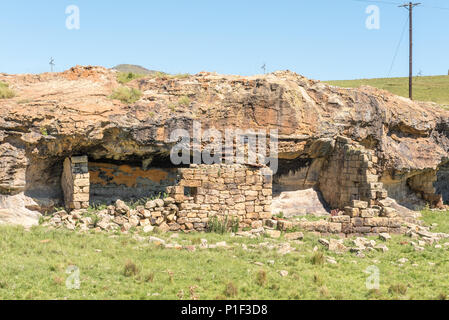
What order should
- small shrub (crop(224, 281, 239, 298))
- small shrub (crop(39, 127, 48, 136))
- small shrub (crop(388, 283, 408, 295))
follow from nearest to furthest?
small shrub (crop(224, 281, 239, 298)), small shrub (crop(388, 283, 408, 295)), small shrub (crop(39, 127, 48, 136))

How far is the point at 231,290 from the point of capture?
730 centimetres

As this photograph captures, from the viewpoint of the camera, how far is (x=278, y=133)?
13.8m

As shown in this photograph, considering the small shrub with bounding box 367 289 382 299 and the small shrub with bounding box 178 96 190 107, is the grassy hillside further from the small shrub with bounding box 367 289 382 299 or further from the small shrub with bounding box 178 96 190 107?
the small shrub with bounding box 367 289 382 299

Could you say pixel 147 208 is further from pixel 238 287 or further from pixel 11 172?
pixel 238 287

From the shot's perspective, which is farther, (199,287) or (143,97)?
(143,97)

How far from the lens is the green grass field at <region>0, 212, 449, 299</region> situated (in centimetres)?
730

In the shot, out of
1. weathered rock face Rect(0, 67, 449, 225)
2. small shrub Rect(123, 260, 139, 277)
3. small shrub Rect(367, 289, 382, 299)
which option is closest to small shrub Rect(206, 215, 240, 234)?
weathered rock face Rect(0, 67, 449, 225)

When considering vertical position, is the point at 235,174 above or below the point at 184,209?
above

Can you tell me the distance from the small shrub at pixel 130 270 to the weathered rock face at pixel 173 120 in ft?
17.6

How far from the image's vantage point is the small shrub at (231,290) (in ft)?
23.8

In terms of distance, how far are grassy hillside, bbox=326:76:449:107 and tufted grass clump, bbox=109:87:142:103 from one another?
26.5 metres

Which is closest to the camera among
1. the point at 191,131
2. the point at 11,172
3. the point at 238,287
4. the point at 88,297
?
the point at 88,297
